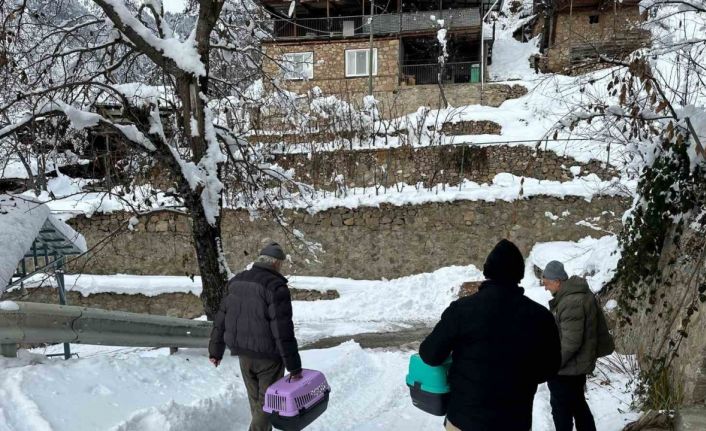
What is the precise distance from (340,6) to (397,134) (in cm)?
1136

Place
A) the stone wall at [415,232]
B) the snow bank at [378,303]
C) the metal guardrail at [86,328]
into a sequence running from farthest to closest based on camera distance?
the stone wall at [415,232], the snow bank at [378,303], the metal guardrail at [86,328]

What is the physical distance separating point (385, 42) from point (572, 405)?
72.3ft

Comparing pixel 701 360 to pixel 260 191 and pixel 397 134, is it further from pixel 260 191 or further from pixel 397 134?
pixel 397 134

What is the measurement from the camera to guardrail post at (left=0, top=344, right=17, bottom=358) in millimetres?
3840

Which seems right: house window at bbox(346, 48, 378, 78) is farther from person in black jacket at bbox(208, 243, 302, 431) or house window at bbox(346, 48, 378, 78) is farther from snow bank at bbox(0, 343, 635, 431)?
person in black jacket at bbox(208, 243, 302, 431)

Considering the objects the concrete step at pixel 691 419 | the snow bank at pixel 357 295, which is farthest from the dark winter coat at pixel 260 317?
the snow bank at pixel 357 295

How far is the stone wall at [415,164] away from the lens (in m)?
15.9

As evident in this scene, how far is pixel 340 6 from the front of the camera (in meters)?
25.2

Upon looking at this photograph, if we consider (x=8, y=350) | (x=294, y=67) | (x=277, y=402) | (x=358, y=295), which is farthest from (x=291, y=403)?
(x=358, y=295)

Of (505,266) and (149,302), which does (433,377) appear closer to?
(505,266)

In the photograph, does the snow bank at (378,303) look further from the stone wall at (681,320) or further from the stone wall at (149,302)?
the stone wall at (681,320)

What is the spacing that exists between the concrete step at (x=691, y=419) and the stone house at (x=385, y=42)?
20205 millimetres

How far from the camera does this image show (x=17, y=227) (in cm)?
439

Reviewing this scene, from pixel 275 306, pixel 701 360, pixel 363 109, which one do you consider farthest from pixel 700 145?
pixel 363 109
